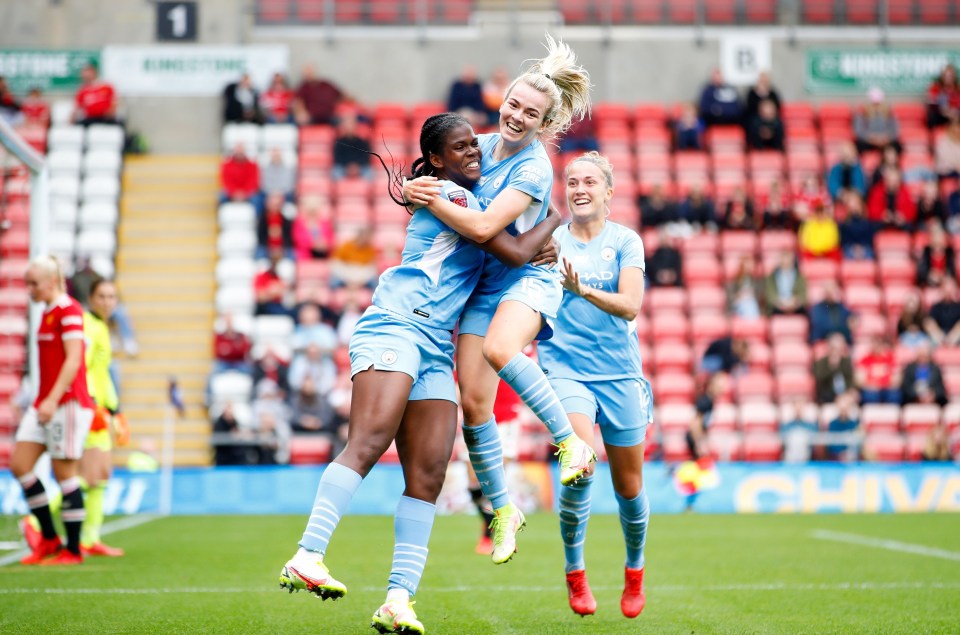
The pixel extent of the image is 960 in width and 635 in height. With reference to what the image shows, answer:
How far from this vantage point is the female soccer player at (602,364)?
253 inches

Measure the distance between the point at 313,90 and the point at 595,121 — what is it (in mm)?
4756

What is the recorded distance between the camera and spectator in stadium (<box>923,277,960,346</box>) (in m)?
18.2

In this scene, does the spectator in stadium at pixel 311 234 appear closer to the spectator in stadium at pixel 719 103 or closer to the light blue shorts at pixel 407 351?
the spectator in stadium at pixel 719 103

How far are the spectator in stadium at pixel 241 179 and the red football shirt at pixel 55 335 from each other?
1054cm

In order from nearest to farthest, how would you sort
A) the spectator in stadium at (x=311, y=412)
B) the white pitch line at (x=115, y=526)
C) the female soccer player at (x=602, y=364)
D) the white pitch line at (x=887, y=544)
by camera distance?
1. the female soccer player at (x=602, y=364)
2. the white pitch line at (x=115, y=526)
3. the white pitch line at (x=887, y=544)
4. the spectator in stadium at (x=311, y=412)

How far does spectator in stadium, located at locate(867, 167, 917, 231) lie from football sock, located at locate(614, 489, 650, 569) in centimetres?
1423

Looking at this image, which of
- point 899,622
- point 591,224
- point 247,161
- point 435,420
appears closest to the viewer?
point 435,420

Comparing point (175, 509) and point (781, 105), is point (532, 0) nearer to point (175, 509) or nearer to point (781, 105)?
point (781, 105)

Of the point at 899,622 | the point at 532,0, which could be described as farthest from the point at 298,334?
the point at 899,622

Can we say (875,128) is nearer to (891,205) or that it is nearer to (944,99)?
(944,99)

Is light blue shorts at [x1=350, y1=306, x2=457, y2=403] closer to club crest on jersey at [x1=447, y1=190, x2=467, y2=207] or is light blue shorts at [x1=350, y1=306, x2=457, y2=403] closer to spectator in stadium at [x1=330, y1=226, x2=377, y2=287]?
club crest on jersey at [x1=447, y1=190, x2=467, y2=207]

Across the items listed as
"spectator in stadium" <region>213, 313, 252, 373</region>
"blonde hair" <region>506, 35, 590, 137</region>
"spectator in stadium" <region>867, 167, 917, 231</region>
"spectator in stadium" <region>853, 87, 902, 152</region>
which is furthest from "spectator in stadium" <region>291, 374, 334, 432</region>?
"blonde hair" <region>506, 35, 590, 137</region>

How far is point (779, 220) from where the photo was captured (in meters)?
19.5

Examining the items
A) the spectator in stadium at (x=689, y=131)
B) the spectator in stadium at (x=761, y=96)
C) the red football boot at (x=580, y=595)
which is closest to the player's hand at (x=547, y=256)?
the red football boot at (x=580, y=595)
